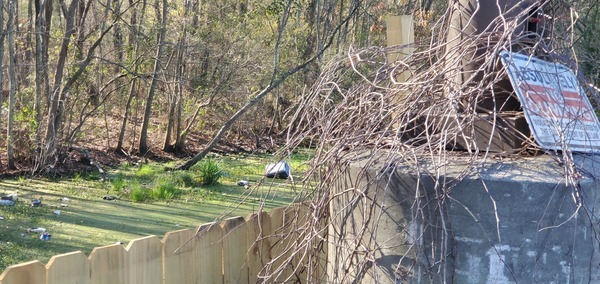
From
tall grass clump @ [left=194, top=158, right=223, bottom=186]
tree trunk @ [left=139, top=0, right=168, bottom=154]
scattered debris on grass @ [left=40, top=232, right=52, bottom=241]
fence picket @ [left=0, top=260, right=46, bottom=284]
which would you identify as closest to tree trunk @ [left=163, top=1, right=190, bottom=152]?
tree trunk @ [left=139, top=0, right=168, bottom=154]

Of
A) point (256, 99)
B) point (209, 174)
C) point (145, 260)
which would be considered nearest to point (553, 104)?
point (145, 260)

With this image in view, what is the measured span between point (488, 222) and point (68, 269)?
6.24 feet

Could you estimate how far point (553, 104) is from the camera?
3512mm

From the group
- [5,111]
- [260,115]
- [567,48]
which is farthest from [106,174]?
[567,48]

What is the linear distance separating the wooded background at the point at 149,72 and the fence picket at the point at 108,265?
8.12m

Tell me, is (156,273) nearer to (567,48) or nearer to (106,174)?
(567,48)

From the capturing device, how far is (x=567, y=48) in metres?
3.77

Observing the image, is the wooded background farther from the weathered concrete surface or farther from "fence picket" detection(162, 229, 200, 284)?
the weathered concrete surface

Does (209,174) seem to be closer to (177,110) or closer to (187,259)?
(177,110)

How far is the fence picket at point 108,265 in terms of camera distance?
11.4ft

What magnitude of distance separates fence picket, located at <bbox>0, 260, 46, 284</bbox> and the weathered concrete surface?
1.43 m

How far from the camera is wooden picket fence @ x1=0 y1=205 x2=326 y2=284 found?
3275mm

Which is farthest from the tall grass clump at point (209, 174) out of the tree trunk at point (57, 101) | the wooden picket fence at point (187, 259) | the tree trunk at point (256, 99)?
the wooden picket fence at point (187, 259)

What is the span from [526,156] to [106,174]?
979 centimetres
